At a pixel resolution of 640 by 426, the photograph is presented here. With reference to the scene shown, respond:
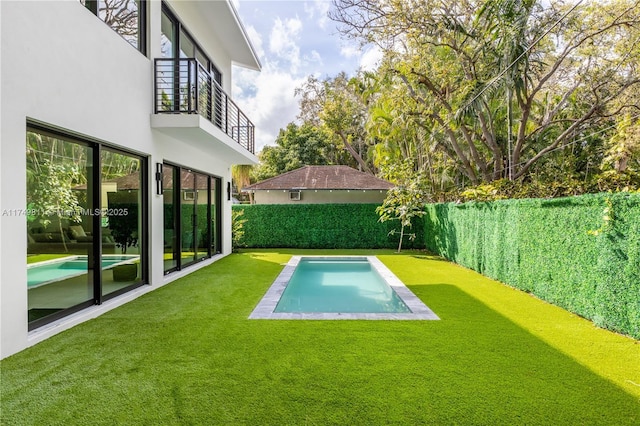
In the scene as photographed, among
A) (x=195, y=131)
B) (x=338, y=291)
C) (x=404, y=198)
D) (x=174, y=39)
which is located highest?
(x=174, y=39)

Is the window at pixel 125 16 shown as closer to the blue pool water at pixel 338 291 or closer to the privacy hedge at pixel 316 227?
the blue pool water at pixel 338 291

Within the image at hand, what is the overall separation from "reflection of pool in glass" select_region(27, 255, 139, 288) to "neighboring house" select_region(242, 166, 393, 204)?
14.8 m

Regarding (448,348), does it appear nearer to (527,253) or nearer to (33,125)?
(527,253)

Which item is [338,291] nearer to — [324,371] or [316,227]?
[324,371]

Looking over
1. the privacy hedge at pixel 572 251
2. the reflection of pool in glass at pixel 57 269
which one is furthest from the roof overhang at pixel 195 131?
the privacy hedge at pixel 572 251

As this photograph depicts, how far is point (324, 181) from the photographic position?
22125mm

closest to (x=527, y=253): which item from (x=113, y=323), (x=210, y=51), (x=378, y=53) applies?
(x=113, y=323)

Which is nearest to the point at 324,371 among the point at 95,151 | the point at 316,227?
the point at 95,151

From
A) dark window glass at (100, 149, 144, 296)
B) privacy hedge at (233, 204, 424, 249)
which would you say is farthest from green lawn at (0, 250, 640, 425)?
privacy hedge at (233, 204, 424, 249)

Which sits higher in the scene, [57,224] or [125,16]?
[125,16]

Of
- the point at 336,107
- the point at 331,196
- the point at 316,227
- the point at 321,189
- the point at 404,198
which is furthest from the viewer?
the point at 336,107

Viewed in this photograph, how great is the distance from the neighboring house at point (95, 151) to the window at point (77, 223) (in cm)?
2

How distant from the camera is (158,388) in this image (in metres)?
3.82

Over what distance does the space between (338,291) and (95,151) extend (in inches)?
260
